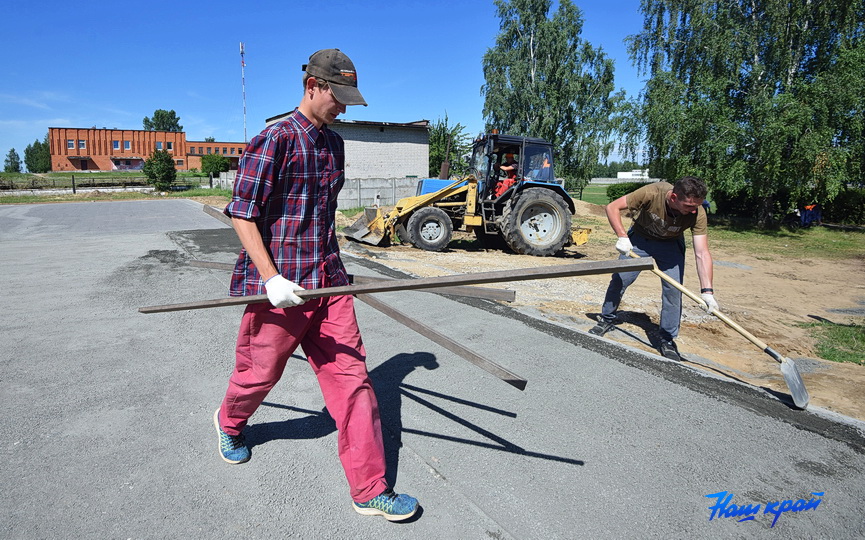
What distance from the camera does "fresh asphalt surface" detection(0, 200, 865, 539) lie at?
229 cm

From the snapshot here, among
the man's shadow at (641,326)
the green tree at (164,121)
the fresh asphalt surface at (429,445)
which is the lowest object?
the fresh asphalt surface at (429,445)

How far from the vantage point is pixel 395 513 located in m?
2.24

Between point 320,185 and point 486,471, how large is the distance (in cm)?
168

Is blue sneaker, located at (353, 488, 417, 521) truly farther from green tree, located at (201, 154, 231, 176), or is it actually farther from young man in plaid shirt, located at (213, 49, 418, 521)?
green tree, located at (201, 154, 231, 176)

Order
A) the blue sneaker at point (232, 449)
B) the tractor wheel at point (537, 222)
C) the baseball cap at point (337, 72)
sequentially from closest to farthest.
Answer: the baseball cap at point (337, 72) < the blue sneaker at point (232, 449) < the tractor wheel at point (537, 222)

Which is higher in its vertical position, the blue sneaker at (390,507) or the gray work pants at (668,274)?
the gray work pants at (668,274)

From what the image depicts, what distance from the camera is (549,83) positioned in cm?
3269

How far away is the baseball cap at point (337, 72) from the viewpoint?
2.27 metres

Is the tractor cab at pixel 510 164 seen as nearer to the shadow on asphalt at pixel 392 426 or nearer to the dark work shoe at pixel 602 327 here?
the dark work shoe at pixel 602 327

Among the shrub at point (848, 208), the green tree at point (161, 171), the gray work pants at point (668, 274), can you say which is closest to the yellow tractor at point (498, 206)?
the gray work pants at point (668, 274)

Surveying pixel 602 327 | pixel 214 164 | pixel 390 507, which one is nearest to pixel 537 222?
pixel 602 327

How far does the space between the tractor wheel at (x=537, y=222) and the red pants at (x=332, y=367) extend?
8.88 metres

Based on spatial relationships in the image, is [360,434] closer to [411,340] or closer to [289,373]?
[289,373]

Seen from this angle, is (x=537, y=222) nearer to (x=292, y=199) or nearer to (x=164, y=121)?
(x=292, y=199)
